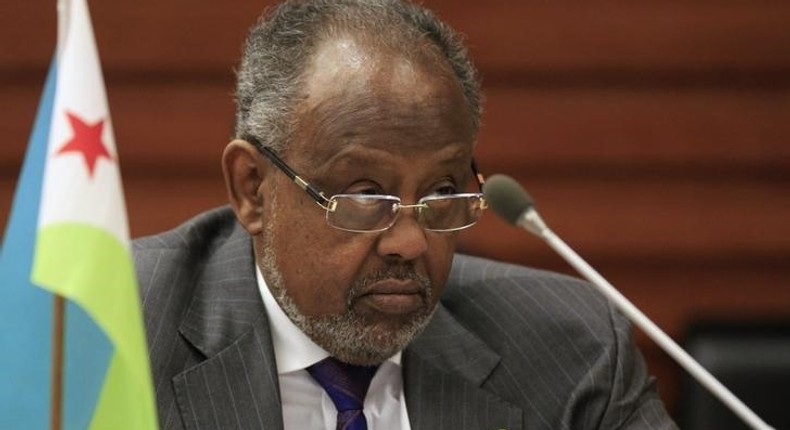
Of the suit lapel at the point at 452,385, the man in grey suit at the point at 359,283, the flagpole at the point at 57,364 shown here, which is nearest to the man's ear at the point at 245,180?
the man in grey suit at the point at 359,283

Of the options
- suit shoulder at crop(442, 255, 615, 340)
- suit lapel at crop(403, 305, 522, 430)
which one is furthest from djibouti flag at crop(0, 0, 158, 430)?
suit shoulder at crop(442, 255, 615, 340)

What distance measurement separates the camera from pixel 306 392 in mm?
2363

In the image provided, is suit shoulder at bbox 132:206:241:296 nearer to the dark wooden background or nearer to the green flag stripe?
the green flag stripe

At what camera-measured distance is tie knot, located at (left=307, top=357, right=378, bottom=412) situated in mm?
2324

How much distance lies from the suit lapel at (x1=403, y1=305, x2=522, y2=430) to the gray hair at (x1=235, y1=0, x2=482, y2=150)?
1.43 ft

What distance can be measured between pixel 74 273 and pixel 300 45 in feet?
2.26

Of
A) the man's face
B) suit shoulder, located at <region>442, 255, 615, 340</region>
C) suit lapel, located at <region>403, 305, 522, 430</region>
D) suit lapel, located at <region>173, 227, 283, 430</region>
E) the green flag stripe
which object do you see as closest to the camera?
the green flag stripe

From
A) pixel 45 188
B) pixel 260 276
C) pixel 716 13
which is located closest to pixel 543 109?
pixel 716 13

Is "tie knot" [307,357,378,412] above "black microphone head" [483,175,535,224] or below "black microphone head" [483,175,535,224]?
below

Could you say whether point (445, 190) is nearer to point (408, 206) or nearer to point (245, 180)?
point (408, 206)

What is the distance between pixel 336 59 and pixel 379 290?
0.37 m

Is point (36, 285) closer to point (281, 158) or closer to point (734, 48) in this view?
point (281, 158)

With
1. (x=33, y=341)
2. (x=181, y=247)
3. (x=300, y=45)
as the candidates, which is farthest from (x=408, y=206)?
(x=33, y=341)

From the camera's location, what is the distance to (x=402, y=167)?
84.8 inches
